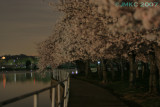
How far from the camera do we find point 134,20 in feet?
17.4

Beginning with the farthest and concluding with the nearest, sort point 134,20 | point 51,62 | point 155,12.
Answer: point 51,62 → point 134,20 → point 155,12

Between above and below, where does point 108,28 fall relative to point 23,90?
above

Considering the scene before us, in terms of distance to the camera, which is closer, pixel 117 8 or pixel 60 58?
pixel 117 8

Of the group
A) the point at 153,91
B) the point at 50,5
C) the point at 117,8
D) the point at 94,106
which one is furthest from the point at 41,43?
the point at 117,8

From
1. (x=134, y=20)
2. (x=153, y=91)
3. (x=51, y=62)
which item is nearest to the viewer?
(x=134, y=20)

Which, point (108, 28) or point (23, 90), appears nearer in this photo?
point (108, 28)

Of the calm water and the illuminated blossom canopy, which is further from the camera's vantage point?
the calm water

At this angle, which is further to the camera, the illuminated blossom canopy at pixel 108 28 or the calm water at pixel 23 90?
the calm water at pixel 23 90

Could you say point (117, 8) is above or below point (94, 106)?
above

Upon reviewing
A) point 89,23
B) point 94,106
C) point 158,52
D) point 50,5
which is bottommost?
point 94,106

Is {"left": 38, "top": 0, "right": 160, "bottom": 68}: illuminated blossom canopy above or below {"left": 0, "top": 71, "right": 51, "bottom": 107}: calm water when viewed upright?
above

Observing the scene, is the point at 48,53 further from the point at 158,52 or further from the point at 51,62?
the point at 158,52

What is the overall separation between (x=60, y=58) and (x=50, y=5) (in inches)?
559

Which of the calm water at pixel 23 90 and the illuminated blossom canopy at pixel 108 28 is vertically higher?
the illuminated blossom canopy at pixel 108 28
